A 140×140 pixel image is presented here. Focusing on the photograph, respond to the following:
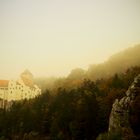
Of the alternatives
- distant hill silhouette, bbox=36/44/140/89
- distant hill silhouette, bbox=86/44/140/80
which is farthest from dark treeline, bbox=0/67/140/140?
distant hill silhouette, bbox=86/44/140/80

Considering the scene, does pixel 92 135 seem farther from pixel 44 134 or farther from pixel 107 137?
pixel 107 137

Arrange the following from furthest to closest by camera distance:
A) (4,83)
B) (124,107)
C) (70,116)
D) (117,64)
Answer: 1. (4,83)
2. (117,64)
3. (70,116)
4. (124,107)

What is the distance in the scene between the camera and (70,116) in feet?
109

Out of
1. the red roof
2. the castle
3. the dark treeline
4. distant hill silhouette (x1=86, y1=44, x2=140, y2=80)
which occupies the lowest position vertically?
the dark treeline

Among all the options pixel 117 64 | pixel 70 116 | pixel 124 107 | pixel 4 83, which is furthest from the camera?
pixel 4 83

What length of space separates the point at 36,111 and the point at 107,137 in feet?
79.5

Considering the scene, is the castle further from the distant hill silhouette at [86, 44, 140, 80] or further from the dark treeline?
the dark treeline

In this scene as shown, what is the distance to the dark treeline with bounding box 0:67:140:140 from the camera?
29.5 meters

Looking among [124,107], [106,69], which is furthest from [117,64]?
[124,107]

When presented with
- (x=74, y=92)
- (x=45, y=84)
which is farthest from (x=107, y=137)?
(x=45, y=84)

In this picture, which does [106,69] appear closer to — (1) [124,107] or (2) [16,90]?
(2) [16,90]

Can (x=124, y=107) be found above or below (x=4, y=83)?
below

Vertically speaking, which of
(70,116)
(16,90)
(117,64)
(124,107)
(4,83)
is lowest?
(70,116)

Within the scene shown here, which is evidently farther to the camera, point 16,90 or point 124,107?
point 16,90
